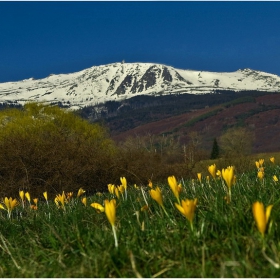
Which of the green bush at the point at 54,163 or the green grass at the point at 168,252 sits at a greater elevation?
the green grass at the point at 168,252

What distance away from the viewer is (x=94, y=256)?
2.37m

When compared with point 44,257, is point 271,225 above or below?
above

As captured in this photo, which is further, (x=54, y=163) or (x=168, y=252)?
(x=54, y=163)

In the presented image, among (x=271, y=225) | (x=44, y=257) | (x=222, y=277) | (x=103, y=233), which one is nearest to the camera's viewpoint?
(x=222, y=277)

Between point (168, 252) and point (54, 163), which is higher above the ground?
point (168, 252)

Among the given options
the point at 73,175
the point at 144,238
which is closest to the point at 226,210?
the point at 144,238

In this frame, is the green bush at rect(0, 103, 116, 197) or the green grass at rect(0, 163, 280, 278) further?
the green bush at rect(0, 103, 116, 197)

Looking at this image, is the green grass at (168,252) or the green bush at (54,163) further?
the green bush at (54,163)

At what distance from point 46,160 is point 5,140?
335 centimetres

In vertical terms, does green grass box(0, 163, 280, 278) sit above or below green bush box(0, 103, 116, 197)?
above

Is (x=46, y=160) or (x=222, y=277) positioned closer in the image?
(x=222, y=277)

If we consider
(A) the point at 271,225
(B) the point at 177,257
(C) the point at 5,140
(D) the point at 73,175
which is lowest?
(D) the point at 73,175

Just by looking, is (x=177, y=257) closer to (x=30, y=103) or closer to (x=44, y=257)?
(x=44, y=257)

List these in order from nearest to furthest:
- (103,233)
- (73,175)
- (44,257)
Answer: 1. (44,257)
2. (103,233)
3. (73,175)
